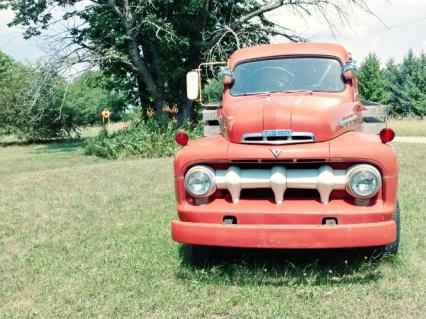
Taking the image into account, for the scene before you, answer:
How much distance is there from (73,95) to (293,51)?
28597 mm

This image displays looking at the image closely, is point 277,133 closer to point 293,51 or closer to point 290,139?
point 290,139

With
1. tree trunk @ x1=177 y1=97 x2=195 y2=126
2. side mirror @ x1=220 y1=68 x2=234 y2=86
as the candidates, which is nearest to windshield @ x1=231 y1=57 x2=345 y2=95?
side mirror @ x1=220 y1=68 x2=234 y2=86

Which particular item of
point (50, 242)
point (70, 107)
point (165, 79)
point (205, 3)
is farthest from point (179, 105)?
point (50, 242)

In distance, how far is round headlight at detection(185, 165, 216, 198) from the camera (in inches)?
171

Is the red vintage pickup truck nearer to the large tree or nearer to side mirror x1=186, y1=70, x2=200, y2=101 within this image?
side mirror x1=186, y1=70, x2=200, y2=101

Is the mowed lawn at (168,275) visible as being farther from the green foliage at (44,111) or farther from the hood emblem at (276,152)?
the green foliage at (44,111)

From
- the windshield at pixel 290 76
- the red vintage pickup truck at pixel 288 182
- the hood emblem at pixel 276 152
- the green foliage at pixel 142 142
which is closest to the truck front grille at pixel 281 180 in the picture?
the red vintage pickup truck at pixel 288 182

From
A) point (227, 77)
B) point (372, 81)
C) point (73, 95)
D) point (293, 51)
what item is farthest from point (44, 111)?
point (372, 81)

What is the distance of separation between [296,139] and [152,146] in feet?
41.2

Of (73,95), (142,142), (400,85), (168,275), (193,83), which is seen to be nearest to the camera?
(168,275)

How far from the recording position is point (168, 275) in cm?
469

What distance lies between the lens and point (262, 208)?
13.8ft

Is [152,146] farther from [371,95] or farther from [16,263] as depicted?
[371,95]

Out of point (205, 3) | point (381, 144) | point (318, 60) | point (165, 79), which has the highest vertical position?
point (205, 3)
